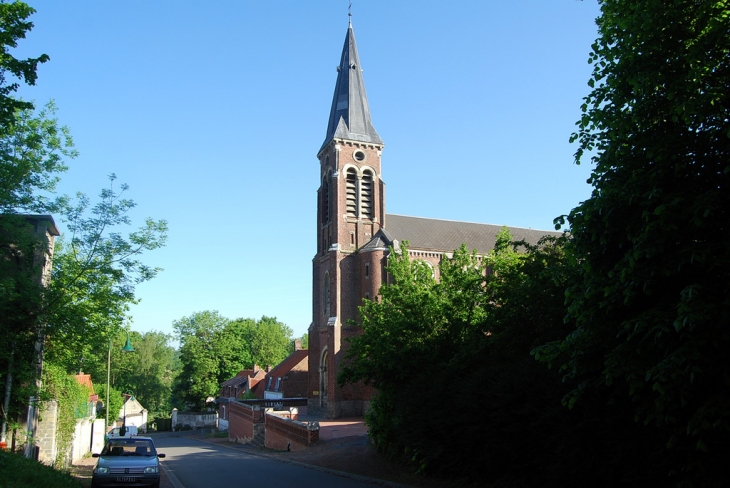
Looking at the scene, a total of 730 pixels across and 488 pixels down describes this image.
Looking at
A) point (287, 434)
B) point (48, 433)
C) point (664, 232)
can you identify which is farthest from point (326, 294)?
point (664, 232)

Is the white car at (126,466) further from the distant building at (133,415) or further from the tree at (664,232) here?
the distant building at (133,415)

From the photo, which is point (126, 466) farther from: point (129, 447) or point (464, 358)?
point (464, 358)

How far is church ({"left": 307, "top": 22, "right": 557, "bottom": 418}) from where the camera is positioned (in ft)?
136

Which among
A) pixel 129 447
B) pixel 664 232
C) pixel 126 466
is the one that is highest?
pixel 664 232

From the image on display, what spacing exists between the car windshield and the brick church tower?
81.0 feet

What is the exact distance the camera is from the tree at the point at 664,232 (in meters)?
7.44

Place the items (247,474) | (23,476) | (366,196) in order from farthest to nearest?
1. (366,196)
2. (247,474)
3. (23,476)

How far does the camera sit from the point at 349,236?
4375cm

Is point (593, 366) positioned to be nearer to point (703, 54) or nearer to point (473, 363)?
point (703, 54)

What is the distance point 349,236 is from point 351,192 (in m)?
3.37

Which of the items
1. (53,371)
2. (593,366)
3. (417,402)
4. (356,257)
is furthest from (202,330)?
(593,366)

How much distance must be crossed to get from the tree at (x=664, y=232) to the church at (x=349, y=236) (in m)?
A: 31.6

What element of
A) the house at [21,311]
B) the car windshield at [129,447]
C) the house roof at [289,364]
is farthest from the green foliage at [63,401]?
the house roof at [289,364]

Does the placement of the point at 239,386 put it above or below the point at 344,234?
below
